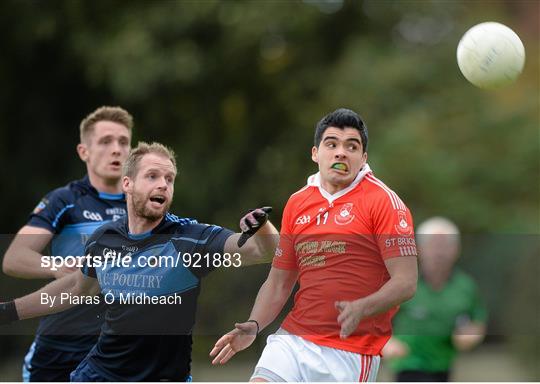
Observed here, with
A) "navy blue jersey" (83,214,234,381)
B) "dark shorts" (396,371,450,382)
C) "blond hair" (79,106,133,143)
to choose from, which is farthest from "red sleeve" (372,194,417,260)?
"dark shorts" (396,371,450,382)

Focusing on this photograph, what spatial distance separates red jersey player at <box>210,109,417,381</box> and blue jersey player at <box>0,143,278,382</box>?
0.26 m

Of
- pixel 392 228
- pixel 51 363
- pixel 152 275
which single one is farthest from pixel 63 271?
pixel 392 228

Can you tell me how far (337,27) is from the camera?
18734 millimetres

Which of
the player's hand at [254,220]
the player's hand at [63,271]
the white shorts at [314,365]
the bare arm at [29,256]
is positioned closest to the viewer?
the player's hand at [254,220]

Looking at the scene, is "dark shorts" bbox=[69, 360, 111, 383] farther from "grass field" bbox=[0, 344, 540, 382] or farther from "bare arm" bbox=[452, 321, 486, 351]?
"grass field" bbox=[0, 344, 540, 382]

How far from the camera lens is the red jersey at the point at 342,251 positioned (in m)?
5.42

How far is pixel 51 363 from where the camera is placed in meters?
6.97

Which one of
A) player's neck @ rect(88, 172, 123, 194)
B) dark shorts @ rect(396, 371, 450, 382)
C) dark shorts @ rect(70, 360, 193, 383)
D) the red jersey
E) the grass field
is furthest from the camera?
the grass field

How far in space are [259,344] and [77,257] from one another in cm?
126

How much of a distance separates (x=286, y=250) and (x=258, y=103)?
1240 cm

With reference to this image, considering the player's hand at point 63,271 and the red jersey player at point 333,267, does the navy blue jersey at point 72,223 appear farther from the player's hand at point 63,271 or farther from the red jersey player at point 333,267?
the red jersey player at point 333,267

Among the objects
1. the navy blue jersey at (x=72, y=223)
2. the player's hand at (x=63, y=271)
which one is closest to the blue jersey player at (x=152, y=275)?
the player's hand at (x=63, y=271)

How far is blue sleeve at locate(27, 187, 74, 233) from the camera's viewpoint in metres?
6.98

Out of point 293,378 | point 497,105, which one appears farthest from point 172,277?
point 497,105
